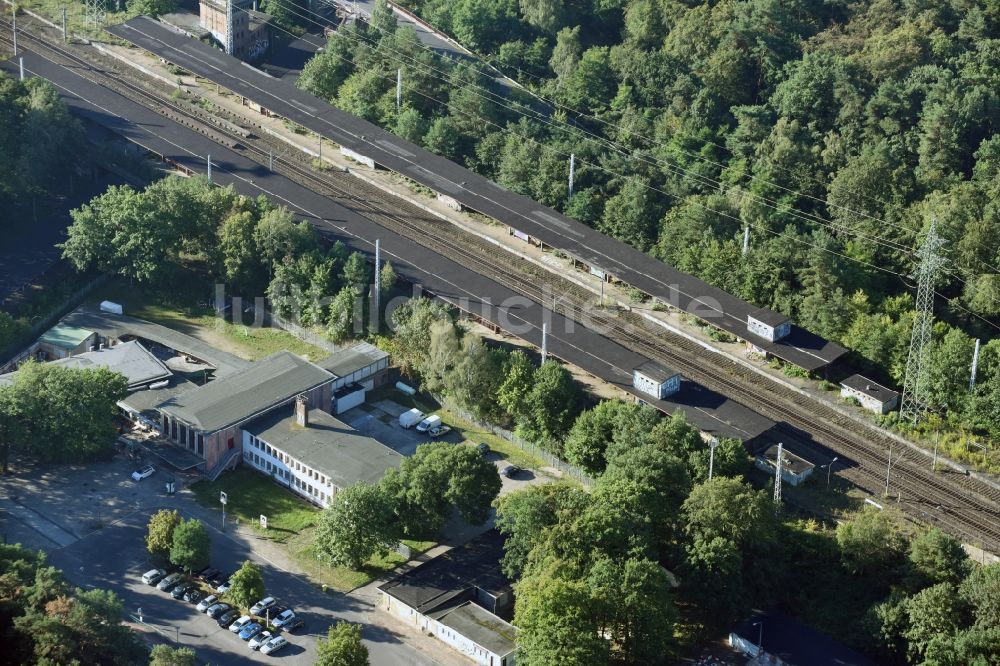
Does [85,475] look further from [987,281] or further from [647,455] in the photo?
[987,281]

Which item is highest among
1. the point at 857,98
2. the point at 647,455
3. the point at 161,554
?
the point at 857,98

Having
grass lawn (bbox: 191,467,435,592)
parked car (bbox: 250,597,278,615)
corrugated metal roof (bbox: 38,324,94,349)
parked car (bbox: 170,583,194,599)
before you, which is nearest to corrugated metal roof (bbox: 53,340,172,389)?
corrugated metal roof (bbox: 38,324,94,349)

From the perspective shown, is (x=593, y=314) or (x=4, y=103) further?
(x=4, y=103)

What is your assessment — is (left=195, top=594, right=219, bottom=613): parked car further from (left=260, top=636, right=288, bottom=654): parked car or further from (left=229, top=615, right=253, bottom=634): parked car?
(left=260, top=636, right=288, bottom=654): parked car

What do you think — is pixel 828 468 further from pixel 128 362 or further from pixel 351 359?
pixel 128 362

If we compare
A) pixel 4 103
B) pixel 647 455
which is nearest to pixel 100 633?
pixel 647 455
